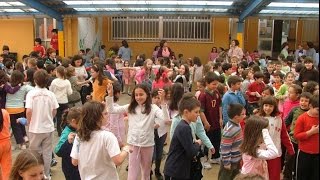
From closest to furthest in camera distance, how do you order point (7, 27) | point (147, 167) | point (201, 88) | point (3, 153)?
point (3, 153) → point (147, 167) → point (201, 88) → point (7, 27)

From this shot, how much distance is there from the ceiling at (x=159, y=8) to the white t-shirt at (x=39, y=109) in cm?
675

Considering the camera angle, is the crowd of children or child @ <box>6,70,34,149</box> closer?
the crowd of children

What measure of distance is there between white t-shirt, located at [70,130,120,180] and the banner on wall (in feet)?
38.5

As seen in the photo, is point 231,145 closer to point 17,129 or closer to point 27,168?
point 27,168

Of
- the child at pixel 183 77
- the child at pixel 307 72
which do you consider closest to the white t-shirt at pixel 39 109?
the child at pixel 183 77

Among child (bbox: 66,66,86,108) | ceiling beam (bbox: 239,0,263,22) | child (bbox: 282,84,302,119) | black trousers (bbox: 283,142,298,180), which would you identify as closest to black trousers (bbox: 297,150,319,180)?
black trousers (bbox: 283,142,298,180)

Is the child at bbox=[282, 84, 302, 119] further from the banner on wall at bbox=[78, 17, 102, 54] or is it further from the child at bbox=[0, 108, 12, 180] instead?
A: the banner on wall at bbox=[78, 17, 102, 54]

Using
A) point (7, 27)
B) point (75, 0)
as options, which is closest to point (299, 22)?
point (75, 0)

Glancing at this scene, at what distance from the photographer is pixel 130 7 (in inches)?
480

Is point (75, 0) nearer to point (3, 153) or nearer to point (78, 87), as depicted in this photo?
point (78, 87)

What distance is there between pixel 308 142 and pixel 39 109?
321cm

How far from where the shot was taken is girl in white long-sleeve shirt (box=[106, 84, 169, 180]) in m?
4.38

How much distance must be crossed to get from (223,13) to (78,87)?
279 inches

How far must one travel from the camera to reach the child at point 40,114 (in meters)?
4.89
